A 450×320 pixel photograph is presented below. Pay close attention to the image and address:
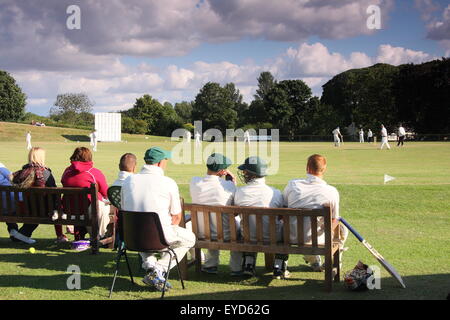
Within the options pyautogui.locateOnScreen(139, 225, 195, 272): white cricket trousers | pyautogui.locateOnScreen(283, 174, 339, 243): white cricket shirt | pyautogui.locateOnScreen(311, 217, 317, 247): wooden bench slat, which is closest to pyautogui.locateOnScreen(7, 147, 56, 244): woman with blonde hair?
pyautogui.locateOnScreen(139, 225, 195, 272): white cricket trousers

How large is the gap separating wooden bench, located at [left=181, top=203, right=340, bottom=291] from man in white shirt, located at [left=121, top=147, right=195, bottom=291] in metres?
0.28

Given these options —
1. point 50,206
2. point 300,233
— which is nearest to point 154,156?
point 300,233

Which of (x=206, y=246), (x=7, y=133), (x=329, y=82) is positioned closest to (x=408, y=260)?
(x=206, y=246)

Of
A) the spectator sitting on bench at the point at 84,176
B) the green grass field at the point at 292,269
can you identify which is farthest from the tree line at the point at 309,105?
the spectator sitting on bench at the point at 84,176

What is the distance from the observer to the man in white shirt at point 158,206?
5.77 metres

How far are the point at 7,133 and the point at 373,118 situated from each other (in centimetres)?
5330

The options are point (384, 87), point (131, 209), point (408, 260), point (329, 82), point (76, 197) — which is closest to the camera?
point (131, 209)

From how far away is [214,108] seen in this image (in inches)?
4333

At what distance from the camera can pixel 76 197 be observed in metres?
7.64

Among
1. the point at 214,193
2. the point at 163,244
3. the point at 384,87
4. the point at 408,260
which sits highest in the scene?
the point at 384,87

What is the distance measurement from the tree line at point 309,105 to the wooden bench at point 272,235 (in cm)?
6941
